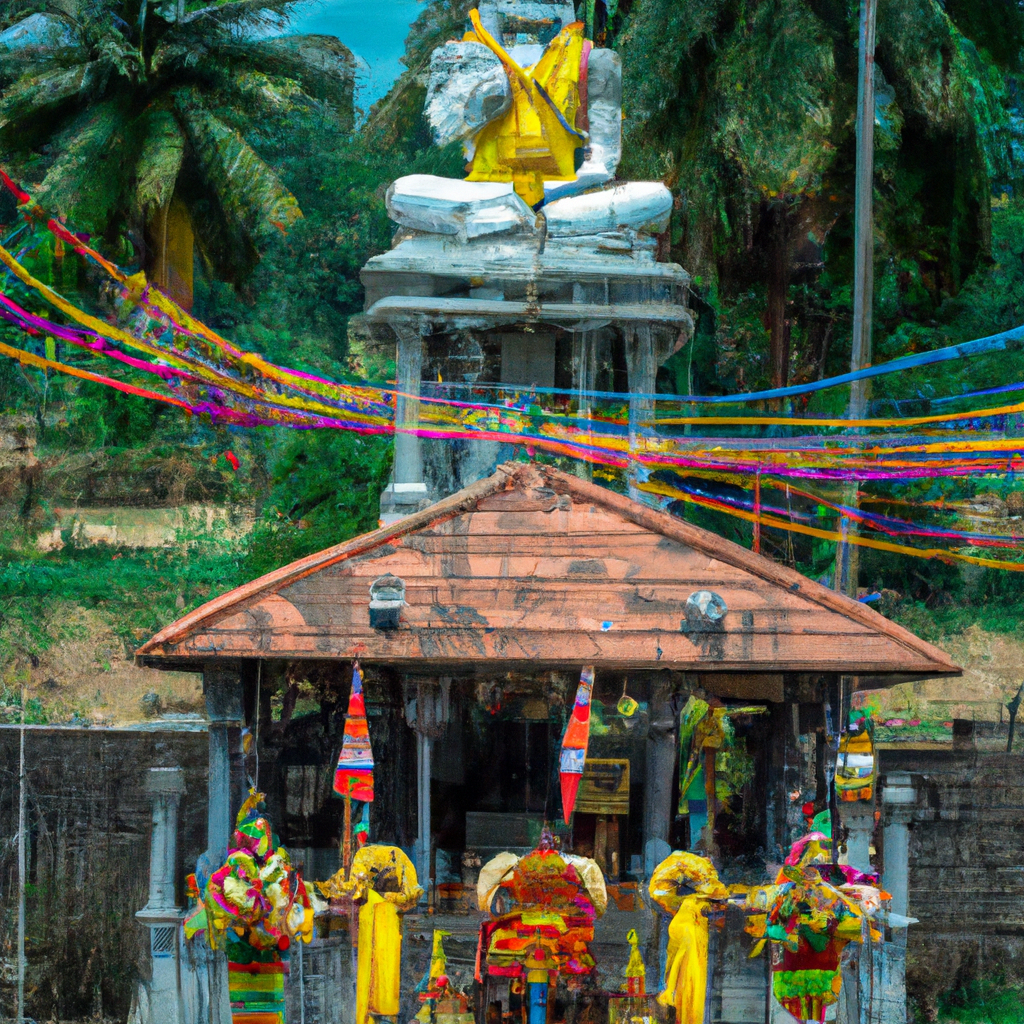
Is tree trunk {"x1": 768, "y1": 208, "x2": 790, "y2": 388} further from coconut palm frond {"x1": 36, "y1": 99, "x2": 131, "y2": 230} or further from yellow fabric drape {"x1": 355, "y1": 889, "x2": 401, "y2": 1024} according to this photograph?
yellow fabric drape {"x1": 355, "y1": 889, "x2": 401, "y2": 1024}

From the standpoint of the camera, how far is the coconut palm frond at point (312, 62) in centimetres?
2381

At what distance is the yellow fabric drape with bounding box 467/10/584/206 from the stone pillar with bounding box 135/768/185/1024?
718 centimetres

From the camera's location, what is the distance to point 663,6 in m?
19.8

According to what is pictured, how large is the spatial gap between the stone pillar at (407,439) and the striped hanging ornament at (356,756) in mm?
4366

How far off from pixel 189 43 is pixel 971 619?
15.3 m

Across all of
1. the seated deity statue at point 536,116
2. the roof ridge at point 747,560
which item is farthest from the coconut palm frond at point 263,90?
the roof ridge at point 747,560

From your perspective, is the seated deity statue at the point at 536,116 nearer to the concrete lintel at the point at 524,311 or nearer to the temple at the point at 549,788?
the concrete lintel at the point at 524,311

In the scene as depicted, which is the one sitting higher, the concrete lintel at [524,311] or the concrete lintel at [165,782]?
the concrete lintel at [524,311]

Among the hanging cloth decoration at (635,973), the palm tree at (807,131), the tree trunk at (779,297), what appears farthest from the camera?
the tree trunk at (779,297)

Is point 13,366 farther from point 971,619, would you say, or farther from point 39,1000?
point 971,619

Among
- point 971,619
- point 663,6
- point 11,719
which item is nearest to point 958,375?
point 971,619

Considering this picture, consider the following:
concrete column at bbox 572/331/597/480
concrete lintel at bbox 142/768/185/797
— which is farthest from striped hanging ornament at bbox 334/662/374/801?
concrete column at bbox 572/331/597/480

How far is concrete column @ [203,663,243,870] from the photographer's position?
10.2 meters

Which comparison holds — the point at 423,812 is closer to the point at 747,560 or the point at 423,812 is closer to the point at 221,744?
the point at 221,744
